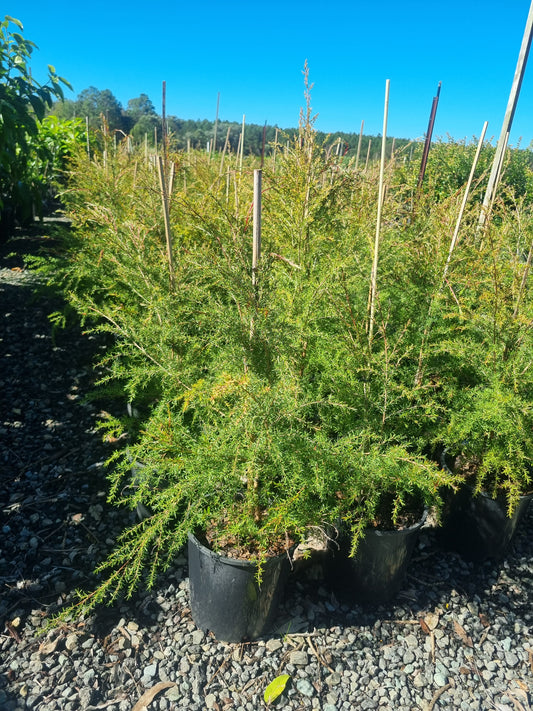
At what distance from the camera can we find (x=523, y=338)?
224 centimetres

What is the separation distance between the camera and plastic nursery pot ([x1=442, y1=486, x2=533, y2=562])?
2502 millimetres

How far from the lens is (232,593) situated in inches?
77.0

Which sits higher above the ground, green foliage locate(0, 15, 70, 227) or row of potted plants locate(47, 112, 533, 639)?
green foliage locate(0, 15, 70, 227)

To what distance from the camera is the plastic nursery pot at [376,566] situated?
7.07 ft

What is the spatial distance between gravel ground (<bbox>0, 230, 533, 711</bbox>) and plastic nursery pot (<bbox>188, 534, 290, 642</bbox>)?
3.2 inches

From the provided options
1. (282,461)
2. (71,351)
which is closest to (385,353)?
(282,461)

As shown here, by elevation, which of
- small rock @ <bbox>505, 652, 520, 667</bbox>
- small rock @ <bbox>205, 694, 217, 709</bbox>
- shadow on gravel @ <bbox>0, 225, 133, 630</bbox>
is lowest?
small rock @ <bbox>205, 694, 217, 709</bbox>

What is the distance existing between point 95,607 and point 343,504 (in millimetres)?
1248

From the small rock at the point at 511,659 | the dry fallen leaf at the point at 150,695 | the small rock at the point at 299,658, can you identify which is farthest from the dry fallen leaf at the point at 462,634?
the dry fallen leaf at the point at 150,695

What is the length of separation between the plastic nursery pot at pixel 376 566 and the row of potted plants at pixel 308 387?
0.25 feet

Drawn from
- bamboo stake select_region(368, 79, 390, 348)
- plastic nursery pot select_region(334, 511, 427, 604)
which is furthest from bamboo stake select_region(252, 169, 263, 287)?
plastic nursery pot select_region(334, 511, 427, 604)

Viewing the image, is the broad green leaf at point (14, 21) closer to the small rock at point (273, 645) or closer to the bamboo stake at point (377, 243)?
the bamboo stake at point (377, 243)

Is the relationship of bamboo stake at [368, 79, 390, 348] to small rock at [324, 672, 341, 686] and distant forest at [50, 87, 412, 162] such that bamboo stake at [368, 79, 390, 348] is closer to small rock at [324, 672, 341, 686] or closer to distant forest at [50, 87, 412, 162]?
distant forest at [50, 87, 412, 162]

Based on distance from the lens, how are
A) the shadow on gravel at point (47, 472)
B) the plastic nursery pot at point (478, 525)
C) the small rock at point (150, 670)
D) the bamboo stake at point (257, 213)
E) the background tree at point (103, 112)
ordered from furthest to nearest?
the background tree at point (103, 112)
the plastic nursery pot at point (478, 525)
the shadow on gravel at point (47, 472)
the small rock at point (150, 670)
the bamboo stake at point (257, 213)
